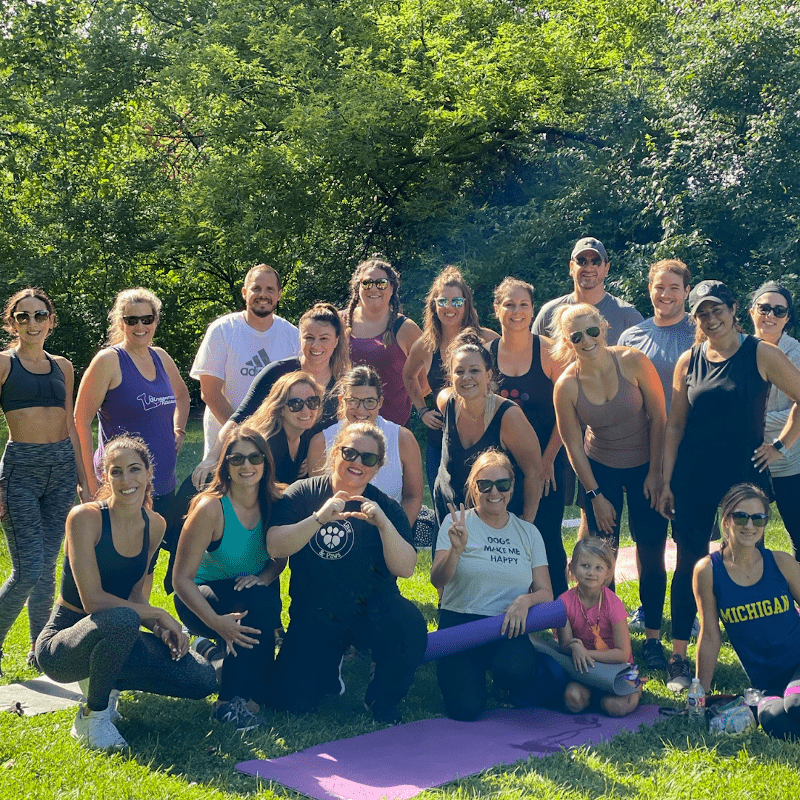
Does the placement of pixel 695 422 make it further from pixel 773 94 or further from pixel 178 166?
pixel 178 166

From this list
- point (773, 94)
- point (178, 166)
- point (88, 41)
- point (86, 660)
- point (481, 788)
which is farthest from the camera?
point (178, 166)

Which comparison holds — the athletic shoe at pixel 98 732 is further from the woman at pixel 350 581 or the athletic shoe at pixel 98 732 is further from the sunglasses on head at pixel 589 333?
the sunglasses on head at pixel 589 333

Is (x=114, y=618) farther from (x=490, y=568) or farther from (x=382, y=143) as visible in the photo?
(x=382, y=143)

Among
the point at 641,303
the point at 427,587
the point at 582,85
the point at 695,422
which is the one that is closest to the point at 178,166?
the point at 582,85

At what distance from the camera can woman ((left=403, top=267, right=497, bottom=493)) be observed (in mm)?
5945

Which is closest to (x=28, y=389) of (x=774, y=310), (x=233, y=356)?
(x=233, y=356)

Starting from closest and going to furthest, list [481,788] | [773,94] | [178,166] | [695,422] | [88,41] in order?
[481,788]
[695,422]
[773,94]
[88,41]
[178,166]

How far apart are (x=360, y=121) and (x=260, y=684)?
31.4 feet

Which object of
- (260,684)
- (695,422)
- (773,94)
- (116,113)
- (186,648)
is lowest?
(260,684)

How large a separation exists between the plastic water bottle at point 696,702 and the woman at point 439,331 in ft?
6.48

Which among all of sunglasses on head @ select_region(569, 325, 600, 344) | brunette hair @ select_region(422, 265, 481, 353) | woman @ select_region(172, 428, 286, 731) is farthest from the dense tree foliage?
woman @ select_region(172, 428, 286, 731)

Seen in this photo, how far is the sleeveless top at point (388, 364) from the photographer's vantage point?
19.7 ft

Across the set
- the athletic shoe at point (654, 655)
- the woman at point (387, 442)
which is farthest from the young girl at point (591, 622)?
the woman at point (387, 442)

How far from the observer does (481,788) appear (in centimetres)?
385
